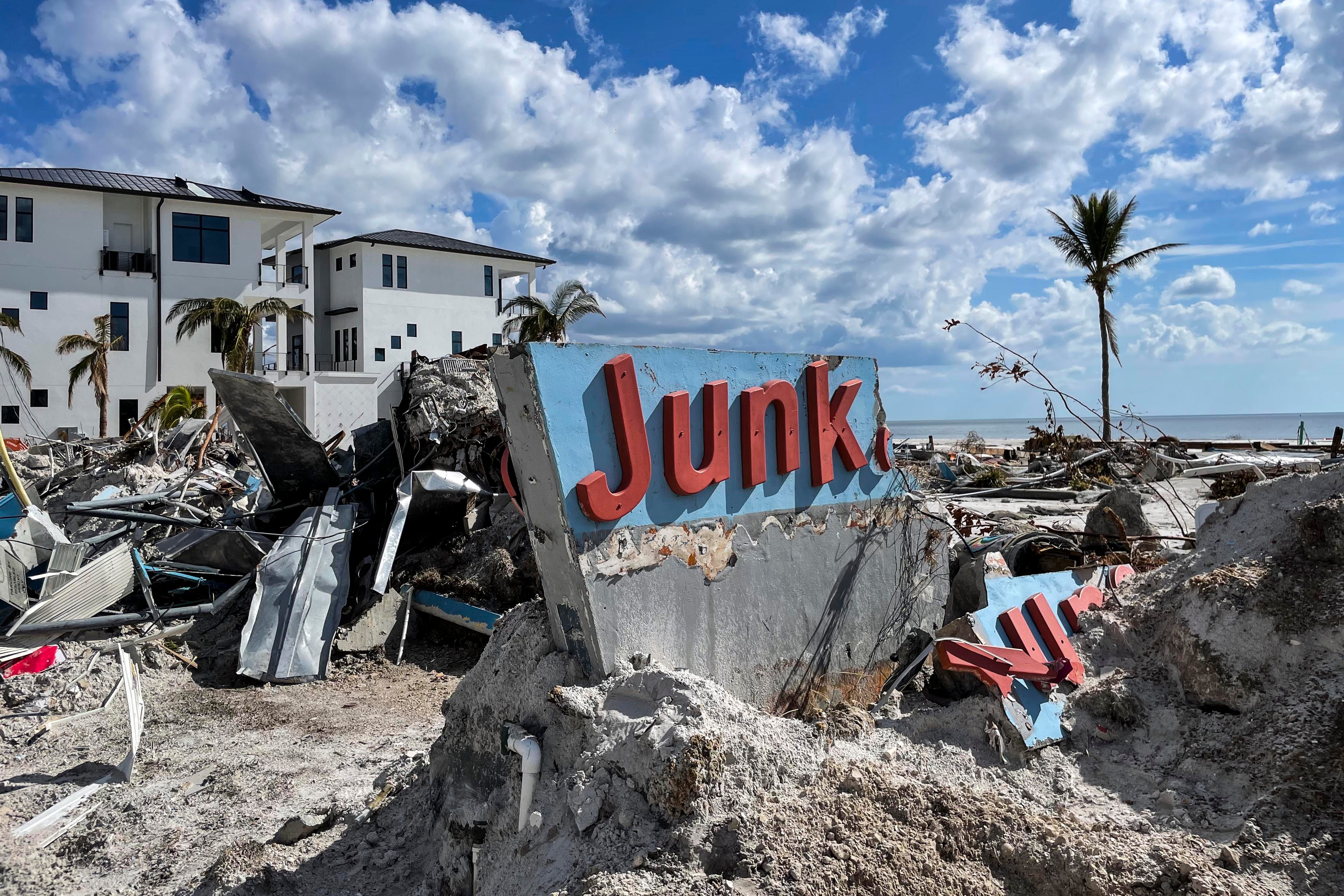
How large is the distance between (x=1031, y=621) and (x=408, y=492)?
260 inches

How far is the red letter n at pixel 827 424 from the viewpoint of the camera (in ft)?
16.5

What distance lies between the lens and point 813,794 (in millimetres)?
3352

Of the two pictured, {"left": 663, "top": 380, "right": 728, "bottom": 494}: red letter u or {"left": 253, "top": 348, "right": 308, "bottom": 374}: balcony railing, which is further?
{"left": 253, "top": 348, "right": 308, "bottom": 374}: balcony railing

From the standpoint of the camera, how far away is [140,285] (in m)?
31.1

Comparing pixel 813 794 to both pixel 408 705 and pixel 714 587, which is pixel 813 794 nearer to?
pixel 714 587

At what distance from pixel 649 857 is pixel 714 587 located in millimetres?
1545

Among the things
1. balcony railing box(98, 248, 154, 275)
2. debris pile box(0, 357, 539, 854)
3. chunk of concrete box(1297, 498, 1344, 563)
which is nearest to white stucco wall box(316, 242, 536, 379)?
balcony railing box(98, 248, 154, 275)

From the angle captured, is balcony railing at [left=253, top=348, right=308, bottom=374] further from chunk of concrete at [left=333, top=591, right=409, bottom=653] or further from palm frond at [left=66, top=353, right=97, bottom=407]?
chunk of concrete at [left=333, top=591, right=409, bottom=653]

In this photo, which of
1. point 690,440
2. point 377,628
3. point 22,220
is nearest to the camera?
point 690,440

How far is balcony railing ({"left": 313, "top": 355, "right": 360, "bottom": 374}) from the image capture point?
123 feet

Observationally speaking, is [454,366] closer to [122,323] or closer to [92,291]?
[122,323]

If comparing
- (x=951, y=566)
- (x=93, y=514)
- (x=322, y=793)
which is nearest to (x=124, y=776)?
(x=322, y=793)

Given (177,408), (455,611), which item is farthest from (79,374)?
(455,611)

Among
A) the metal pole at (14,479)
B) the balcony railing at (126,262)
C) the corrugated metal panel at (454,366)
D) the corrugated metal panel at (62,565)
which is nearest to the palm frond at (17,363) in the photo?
the balcony railing at (126,262)
